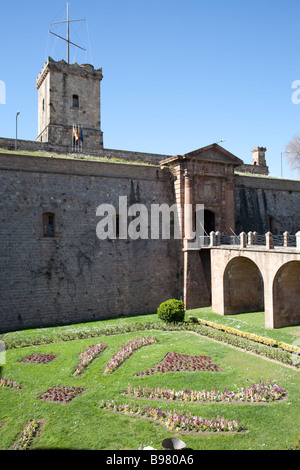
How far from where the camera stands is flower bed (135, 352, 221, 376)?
12680 millimetres

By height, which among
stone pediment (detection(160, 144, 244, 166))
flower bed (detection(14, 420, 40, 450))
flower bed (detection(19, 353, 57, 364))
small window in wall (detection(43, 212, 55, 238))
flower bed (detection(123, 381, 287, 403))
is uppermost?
stone pediment (detection(160, 144, 244, 166))

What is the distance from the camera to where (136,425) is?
943 centimetres

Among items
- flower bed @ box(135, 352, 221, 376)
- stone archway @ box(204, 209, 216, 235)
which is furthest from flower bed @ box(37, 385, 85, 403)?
stone archway @ box(204, 209, 216, 235)

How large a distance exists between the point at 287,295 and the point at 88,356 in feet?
30.7

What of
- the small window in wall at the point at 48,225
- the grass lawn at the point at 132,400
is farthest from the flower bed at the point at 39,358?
the small window in wall at the point at 48,225

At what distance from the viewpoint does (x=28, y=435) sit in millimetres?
9156

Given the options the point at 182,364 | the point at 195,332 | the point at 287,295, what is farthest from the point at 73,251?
the point at 287,295

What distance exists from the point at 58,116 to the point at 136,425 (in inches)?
941

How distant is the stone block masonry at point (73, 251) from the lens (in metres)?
18.8

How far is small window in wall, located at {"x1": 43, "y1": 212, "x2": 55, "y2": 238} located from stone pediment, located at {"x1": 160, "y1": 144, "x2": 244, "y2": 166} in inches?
307

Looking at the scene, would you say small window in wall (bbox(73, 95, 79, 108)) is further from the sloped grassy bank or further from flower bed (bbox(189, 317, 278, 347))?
flower bed (bbox(189, 317, 278, 347))

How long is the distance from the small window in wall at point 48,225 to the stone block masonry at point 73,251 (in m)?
0.23

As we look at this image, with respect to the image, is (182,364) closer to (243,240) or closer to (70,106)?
(243,240)

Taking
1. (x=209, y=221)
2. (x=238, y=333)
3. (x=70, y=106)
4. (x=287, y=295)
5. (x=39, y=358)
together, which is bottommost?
(x=39, y=358)
